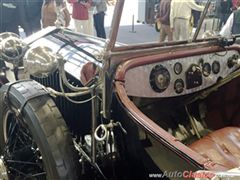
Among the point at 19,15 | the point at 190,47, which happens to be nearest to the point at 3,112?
the point at 190,47

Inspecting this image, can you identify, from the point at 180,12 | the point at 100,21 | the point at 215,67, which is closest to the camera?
the point at 215,67

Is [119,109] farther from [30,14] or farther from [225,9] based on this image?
[225,9]

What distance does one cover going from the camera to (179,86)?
6.31ft

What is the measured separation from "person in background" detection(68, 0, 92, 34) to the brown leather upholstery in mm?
2996

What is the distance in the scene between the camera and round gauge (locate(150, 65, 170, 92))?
1.75 metres

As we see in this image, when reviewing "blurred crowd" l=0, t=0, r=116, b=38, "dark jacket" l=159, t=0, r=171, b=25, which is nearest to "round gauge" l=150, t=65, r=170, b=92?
"blurred crowd" l=0, t=0, r=116, b=38

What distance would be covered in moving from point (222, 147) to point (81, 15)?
322 cm

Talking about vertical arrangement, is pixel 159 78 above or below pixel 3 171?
above

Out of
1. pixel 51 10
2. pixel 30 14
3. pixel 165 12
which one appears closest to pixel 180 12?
pixel 165 12

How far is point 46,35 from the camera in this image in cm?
256

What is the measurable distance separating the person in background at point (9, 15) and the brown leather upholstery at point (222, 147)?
3127mm

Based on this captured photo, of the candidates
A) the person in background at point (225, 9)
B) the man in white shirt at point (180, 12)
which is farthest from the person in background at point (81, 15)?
the person in background at point (225, 9)

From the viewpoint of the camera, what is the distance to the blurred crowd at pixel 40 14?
12.4 ft

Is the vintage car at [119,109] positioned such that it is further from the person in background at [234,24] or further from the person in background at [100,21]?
the person in background at [100,21]
